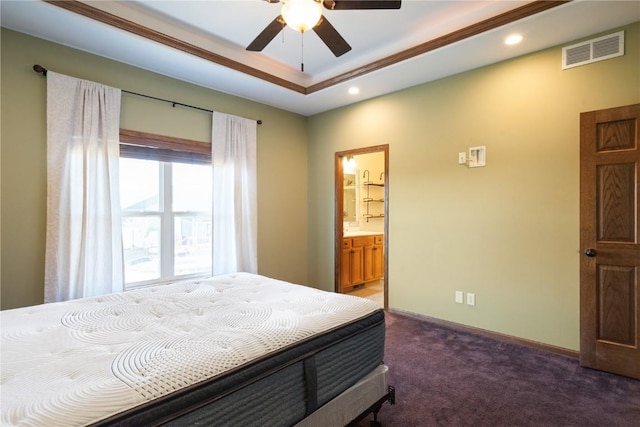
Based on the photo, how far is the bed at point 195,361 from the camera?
39.1 inches

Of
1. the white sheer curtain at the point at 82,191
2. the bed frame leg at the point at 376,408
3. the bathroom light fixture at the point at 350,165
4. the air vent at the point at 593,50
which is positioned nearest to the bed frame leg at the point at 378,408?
the bed frame leg at the point at 376,408

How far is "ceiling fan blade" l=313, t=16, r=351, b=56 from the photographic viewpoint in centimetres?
208

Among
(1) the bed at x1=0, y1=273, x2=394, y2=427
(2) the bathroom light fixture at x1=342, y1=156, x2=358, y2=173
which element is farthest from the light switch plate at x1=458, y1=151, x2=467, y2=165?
(2) the bathroom light fixture at x1=342, y1=156, x2=358, y2=173

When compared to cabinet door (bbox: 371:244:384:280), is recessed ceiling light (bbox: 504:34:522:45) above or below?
above

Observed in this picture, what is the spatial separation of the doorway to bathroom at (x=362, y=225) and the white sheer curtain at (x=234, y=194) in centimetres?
125

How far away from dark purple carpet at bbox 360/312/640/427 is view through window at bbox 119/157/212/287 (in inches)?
98.0

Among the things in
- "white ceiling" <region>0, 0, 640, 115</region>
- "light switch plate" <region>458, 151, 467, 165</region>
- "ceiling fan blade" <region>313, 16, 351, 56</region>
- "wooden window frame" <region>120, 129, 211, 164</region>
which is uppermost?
"white ceiling" <region>0, 0, 640, 115</region>

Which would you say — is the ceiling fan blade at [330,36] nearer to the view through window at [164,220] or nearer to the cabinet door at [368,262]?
the view through window at [164,220]

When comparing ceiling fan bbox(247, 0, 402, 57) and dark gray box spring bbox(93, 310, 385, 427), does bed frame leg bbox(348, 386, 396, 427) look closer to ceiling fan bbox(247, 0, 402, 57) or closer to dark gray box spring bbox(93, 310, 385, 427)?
dark gray box spring bbox(93, 310, 385, 427)

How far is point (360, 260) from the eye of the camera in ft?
17.3

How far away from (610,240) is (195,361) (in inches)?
121

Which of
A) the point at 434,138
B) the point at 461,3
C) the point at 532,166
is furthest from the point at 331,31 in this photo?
Answer: the point at 532,166

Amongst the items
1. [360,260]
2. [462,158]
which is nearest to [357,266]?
[360,260]

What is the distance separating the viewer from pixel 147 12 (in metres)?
2.77
